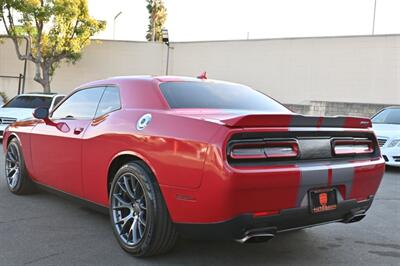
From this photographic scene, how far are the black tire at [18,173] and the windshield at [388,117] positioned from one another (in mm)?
8041

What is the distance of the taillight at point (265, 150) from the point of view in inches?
131

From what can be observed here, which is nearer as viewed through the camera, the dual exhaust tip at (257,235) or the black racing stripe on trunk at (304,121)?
the dual exhaust tip at (257,235)

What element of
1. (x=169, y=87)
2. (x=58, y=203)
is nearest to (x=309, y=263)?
(x=169, y=87)

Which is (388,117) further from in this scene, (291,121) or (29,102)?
(29,102)

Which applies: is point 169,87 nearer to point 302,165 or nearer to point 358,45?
point 302,165

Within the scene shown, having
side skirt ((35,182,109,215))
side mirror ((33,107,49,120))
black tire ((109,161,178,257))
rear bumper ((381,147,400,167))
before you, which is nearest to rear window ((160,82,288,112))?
black tire ((109,161,178,257))

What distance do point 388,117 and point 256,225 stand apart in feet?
29.1

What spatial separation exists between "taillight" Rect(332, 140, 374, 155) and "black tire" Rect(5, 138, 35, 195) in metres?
3.71

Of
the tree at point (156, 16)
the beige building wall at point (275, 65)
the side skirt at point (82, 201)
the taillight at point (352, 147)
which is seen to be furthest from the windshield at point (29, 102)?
the tree at point (156, 16)

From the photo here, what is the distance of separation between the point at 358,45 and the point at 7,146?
2097 centimetres

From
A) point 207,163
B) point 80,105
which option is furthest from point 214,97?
point 80,105

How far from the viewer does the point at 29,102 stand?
547 inches

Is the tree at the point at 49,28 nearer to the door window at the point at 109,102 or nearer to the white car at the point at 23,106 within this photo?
the white car at the point at 23,106

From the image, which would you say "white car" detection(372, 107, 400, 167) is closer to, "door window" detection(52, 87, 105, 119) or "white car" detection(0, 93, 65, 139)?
"door window" detection(52, 87, 105, 119)
